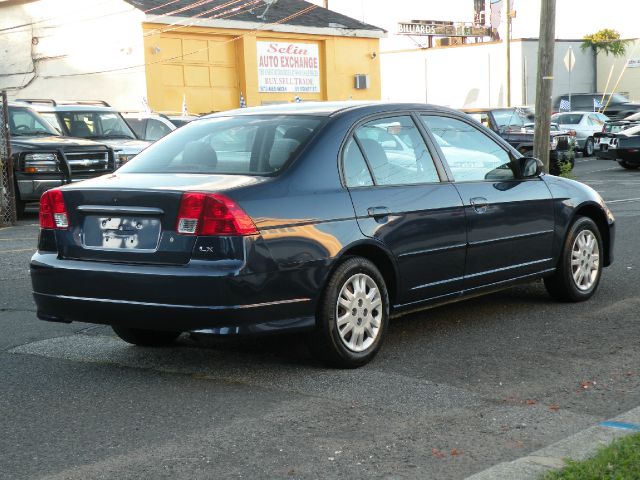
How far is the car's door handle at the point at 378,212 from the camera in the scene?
248 inches

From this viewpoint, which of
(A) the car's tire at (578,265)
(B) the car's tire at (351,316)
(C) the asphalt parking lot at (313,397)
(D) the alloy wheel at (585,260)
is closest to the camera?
(C) the asphalt parking lot at (313,397)

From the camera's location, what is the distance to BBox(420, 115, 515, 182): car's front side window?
716 centimetres

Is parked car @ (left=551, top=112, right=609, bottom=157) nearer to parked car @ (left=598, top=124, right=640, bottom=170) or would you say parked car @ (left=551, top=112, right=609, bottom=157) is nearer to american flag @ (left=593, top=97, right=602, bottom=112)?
parked car @ (left=598, top=124, right=640, bottom=170)

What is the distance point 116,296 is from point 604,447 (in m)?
2.73

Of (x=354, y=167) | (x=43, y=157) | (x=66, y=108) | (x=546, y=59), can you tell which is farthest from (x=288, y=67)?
(x=354, y=167)

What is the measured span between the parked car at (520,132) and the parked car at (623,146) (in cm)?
85

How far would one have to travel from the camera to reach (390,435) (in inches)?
192

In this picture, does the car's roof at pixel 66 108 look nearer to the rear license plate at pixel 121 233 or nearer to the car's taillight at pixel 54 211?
the car's taillight at pixel 54 211

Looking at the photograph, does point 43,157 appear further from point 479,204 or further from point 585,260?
point 479,204

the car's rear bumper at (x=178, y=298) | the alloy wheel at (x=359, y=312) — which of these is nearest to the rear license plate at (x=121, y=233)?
the car's rear bumper at (x=178, y=298)

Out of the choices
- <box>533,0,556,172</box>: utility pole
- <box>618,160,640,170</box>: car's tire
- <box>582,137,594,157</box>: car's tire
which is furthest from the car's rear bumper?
<box>582,137,594,157</box>: car's tire

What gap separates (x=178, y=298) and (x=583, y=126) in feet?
100

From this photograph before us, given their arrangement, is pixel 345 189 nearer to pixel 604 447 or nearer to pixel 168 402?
pixel 168 402

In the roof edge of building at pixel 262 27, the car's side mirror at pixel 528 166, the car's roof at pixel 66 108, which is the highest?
the roof edge of building at pixel 262 27
